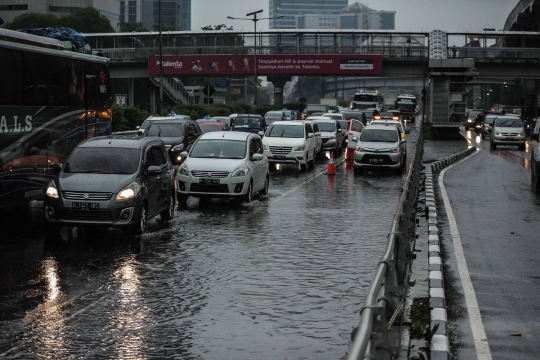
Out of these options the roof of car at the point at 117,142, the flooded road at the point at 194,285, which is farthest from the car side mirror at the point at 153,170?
the flooded road at the point at 194,285

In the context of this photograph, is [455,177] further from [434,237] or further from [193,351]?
[193,351]

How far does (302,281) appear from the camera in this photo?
11812 mm

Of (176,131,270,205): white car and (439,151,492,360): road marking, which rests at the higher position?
(176,131,270,205): white car

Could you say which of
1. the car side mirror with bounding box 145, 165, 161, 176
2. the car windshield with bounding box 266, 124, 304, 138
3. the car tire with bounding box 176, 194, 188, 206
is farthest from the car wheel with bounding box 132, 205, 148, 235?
the car windshield with bounding box 266, 124, 304, 138

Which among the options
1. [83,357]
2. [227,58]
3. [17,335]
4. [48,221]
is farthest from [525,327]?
[227,58]

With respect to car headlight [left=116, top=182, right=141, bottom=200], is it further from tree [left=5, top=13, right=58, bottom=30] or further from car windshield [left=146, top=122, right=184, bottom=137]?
tree [left=5, top=13, right=58, bottom=30]

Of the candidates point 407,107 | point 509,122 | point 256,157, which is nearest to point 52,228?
point 256,157

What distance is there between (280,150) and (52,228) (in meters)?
17.8

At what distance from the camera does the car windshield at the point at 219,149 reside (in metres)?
22.2

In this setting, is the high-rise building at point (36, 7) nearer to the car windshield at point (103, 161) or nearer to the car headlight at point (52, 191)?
the car windshield at point (103, 161)

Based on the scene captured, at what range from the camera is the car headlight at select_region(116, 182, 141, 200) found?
15.5 metres

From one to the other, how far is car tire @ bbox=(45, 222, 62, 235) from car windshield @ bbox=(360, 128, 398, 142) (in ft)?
61.1

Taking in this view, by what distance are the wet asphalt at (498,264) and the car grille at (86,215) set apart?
5.41 meters

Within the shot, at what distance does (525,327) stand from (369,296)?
3.77m
